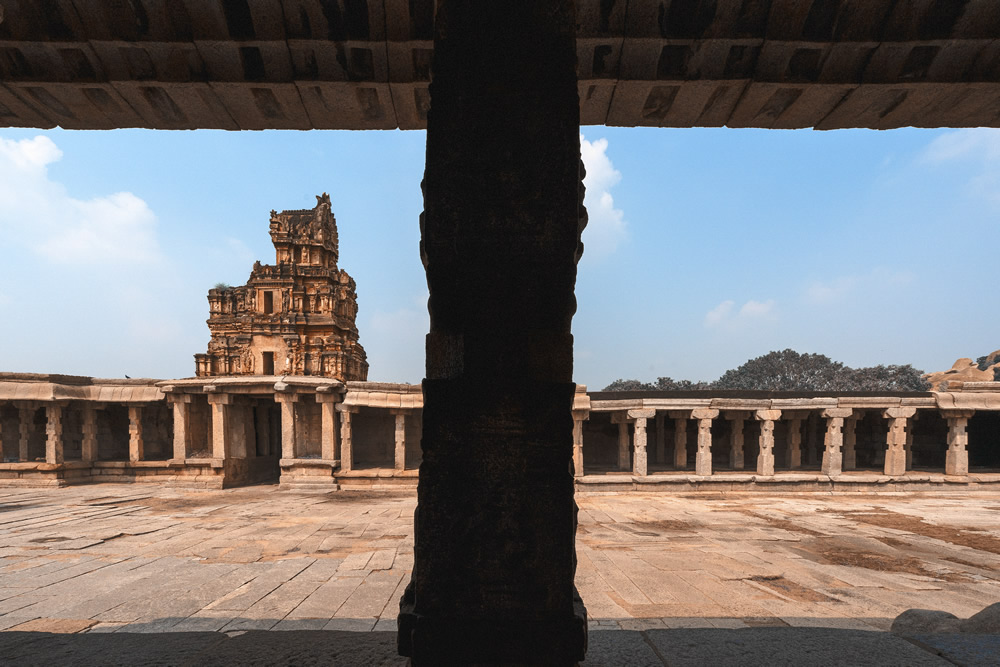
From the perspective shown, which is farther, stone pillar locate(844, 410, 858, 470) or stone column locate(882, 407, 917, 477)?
stone pillar locate(844, 410, 858, 470)

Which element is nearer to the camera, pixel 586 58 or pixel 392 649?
pixel 392 649

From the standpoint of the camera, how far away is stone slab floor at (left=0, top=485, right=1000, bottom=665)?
2.58m

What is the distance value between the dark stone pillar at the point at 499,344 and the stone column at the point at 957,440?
2107cm

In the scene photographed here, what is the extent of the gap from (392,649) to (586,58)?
11.5 ft

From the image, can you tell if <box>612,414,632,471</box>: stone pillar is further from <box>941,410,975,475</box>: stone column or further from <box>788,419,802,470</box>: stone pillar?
<box>941,410,975,475</box>: stone column

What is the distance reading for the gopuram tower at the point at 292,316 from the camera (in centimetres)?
2475

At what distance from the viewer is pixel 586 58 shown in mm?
2787

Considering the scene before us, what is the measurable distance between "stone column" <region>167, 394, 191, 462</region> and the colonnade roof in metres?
15.6

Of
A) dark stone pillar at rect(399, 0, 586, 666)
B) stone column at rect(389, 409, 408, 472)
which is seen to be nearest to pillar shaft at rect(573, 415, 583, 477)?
stone column at rect(389, 409, 408, 472)

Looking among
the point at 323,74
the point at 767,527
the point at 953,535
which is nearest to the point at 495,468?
the point at 323,74

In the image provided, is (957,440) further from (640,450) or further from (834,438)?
(640,450)

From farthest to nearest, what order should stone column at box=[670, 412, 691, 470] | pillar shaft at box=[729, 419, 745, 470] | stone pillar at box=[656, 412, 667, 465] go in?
stone pillar at box=[656, 412, 667, 465] → pillar shaft at box=[729, 419, 745, 470] → stone column at box=[670, 412, 691, 470]

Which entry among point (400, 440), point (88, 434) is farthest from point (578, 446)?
point (88, 434)

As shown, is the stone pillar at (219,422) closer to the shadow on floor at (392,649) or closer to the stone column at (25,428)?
the stone column at (25,428)
